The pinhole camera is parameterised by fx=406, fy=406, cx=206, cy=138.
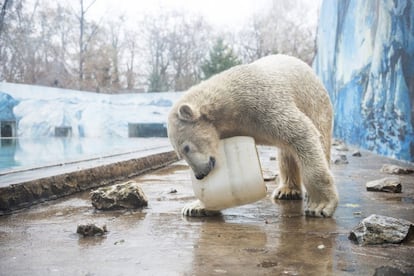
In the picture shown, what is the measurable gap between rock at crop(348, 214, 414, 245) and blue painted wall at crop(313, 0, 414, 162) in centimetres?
445

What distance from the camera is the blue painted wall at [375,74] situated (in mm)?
6328

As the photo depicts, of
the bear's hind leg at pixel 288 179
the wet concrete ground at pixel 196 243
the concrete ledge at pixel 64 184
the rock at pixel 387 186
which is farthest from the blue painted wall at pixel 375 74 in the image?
the concrete ledge at pixel 64 184

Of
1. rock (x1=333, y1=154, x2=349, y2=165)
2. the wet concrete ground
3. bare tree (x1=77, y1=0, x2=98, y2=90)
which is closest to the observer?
the wet concrete ground

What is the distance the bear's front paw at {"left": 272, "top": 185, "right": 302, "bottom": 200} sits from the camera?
3553 millimetres

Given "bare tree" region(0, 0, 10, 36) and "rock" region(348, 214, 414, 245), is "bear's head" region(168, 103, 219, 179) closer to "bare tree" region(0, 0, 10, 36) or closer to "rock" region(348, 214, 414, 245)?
"rock" region(348, 214, 414, 245)


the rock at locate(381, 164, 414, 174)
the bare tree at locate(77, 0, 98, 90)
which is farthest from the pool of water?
the bare tree at locate(77, 0, 98, 90)

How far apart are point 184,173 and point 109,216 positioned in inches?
110

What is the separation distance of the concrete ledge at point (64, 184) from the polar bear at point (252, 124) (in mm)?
1145

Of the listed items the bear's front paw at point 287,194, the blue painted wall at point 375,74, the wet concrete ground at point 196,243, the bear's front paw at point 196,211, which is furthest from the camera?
the blue painted wall at point 375,74

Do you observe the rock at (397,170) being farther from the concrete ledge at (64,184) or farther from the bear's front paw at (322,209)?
the concrete ledge at (64,184)

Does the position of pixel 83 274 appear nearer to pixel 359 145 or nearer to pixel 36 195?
pixel 36 195

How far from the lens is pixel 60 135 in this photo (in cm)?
2225

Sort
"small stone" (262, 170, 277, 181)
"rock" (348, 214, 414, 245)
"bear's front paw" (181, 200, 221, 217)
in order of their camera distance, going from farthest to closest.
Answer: "small stone" (262, 170, 277, 181) → "bear's front paw" (181, 200, 221, 217) → "rock" (348, 214, 414, 245)

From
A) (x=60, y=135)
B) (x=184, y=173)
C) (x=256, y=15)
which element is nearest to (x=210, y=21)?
(x=256, y=15)
